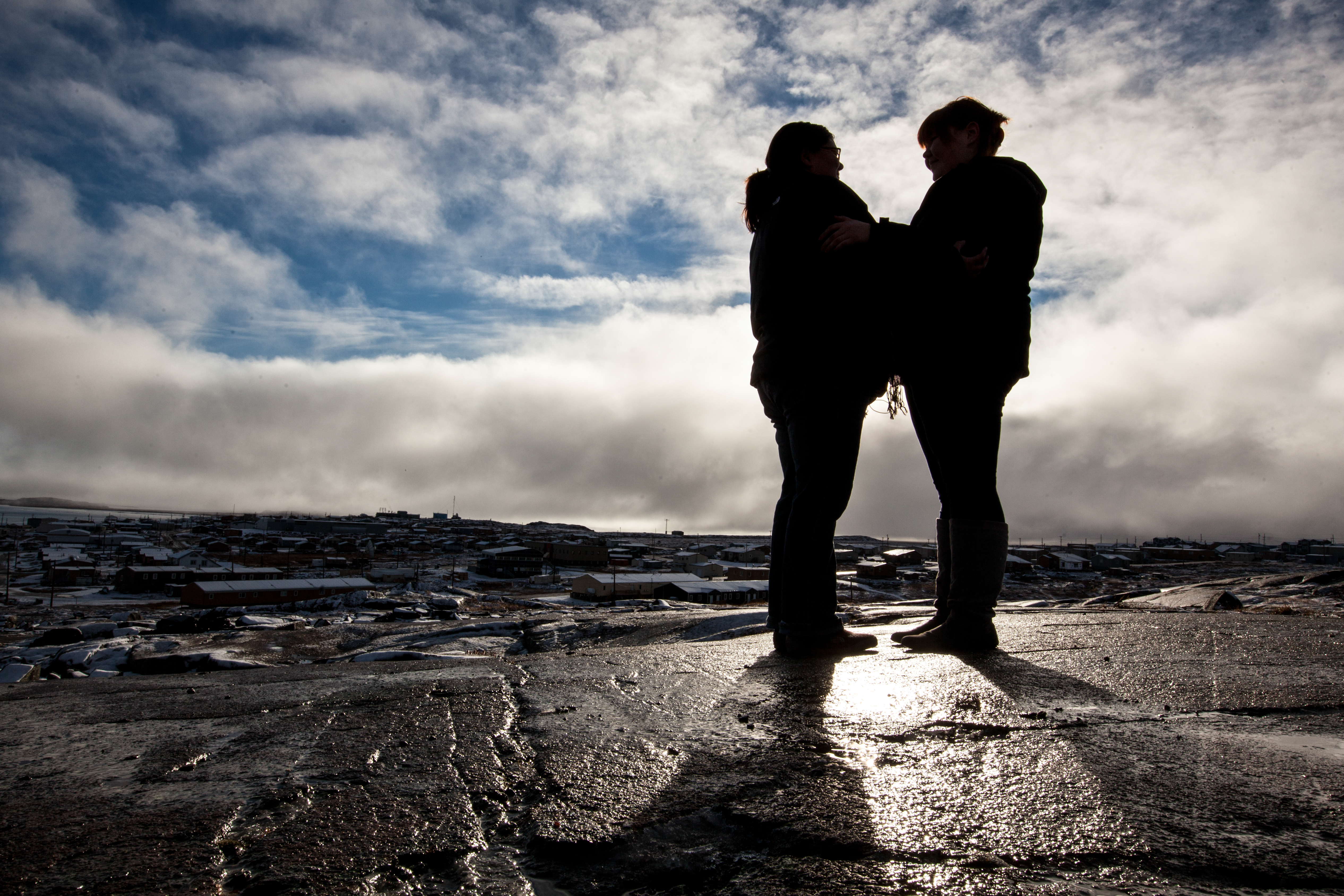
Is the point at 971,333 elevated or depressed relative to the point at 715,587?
elevated

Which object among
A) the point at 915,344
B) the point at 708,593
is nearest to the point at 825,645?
the point at 915,344

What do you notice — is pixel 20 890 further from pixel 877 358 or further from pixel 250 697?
pixel 877 358

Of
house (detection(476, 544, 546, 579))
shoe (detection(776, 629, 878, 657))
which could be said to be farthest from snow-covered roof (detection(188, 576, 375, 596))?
shoe (detection(776, 629, 878, 657))

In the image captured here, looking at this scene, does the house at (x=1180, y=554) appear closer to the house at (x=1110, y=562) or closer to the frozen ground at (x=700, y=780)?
the house at (x=1110, y=562)

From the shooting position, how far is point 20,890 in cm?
65

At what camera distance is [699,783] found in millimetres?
908

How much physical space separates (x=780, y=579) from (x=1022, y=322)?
1232mm

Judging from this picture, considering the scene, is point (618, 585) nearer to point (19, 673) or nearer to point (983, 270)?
point (19, 673)

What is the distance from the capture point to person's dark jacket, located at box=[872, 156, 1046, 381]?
84.4 inches

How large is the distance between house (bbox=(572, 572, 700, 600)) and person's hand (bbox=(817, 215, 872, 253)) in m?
23.3

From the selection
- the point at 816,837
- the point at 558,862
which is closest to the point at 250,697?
the point at 558,862

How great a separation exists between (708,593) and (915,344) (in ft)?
67.7

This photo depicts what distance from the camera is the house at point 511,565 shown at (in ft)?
135

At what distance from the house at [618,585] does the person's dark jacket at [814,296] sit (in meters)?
23.1
